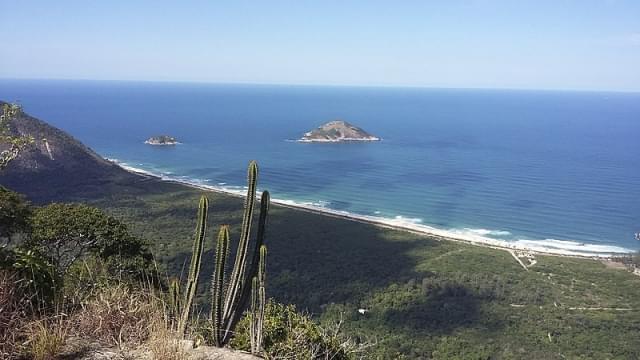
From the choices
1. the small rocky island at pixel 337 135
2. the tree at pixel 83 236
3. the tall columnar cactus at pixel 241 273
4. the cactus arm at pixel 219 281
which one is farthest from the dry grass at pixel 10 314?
the small rocky island at pixel 337 135

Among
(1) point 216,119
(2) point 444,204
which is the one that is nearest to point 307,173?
(2) point 444,204

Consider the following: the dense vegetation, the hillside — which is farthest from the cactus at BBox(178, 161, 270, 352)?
the dense vegetation

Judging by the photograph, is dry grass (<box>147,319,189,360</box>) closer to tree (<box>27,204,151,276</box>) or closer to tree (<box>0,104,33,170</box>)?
tree (<box>0,104,33,170</box>)

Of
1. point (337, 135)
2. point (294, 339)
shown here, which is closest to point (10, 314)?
point (294, 339)

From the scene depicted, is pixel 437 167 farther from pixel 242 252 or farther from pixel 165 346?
pixel 165 346

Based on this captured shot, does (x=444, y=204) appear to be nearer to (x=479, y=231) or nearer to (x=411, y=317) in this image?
(x=479, y=231)

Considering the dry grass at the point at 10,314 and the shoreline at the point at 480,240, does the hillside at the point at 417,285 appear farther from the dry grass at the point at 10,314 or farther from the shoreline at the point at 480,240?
the dry grass at the point at 10,314
